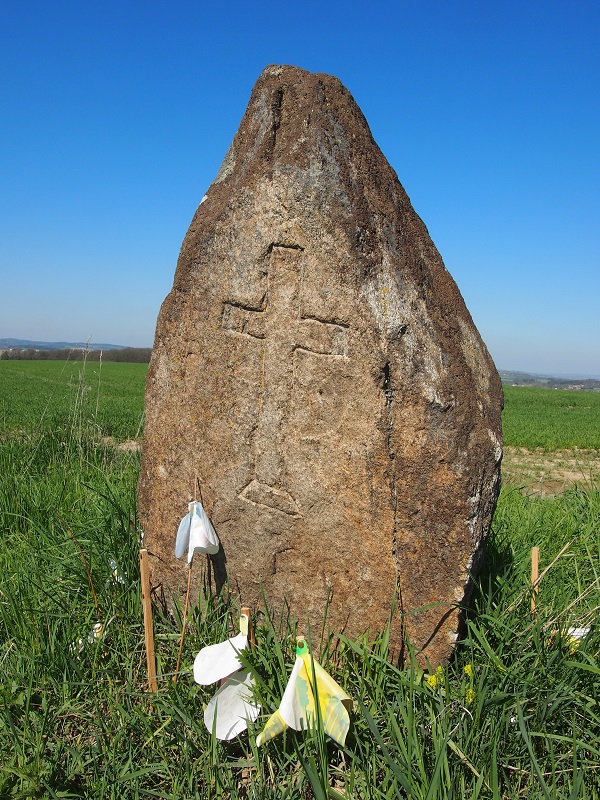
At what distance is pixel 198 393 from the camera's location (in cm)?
251

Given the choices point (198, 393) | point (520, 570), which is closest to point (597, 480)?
point (520, 570)

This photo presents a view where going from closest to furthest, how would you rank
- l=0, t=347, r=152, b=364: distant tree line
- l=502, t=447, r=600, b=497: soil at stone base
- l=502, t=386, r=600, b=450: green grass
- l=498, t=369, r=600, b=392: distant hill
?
l=502, t=447, r=600, b=497: soil at stone base, l=502, t=386, r=600, b=450: green grass, l=0, t=347, r=152, b=364: distant tree line, l=498, t=369, r=600, b=392: distant hill

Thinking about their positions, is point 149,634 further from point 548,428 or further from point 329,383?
point 548,428

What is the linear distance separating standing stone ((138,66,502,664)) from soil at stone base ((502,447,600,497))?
5183 mm

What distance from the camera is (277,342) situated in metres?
2.35

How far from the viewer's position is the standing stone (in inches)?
86.9

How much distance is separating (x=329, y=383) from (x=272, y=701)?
3.69ft

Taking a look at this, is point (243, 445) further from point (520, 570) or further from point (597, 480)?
point (597, 480)

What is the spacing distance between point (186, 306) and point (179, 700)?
4.80ft

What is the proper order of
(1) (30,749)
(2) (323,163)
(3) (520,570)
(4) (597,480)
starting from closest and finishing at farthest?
(1) (30,749) → (2) (323,163) → (3) (520,570) → (4) (597,480)

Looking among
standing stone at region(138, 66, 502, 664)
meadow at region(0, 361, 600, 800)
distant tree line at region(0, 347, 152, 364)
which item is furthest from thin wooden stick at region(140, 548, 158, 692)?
distant tree line at region(0, 347, 152, 364)

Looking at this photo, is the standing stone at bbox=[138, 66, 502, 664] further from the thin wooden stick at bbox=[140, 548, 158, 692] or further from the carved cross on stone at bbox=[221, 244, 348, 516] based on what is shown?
the thin wooden stick at bbox=[140, 548, 158, 692]

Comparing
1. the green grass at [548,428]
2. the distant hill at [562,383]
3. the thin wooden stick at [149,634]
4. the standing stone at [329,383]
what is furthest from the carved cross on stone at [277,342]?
the distant hill at [562,383]

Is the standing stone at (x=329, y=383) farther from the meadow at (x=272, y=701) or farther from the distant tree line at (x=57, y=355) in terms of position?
the distant tree line at (x=57, y=355)
